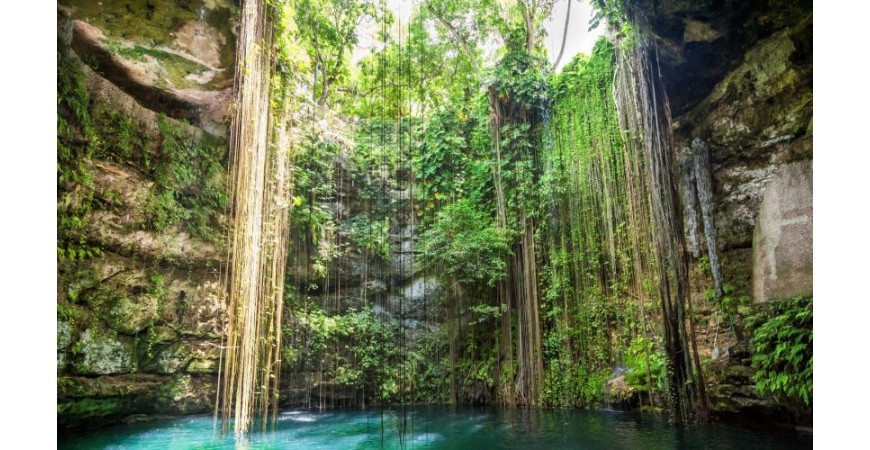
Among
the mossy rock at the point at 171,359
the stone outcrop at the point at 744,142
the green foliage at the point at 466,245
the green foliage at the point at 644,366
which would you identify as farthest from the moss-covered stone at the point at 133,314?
the stone outcrop at the point at 744,142

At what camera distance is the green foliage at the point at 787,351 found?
366 cm

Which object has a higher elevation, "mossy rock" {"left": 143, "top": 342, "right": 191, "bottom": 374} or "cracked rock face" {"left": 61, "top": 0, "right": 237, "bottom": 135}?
"cracked rock face" {"left": 61, "top": 0, "right": 237, "bottom": 135}

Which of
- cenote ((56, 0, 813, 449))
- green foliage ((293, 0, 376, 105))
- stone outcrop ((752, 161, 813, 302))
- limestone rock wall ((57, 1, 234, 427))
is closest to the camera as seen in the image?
stone outcrop ((752, 161, 813, 302))

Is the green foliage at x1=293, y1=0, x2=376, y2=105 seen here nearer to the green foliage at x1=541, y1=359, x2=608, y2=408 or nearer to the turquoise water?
the turquoise water

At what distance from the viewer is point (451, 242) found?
762 cm

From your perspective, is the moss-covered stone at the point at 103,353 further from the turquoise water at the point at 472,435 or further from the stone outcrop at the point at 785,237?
the stone outcrop at the point at 785,237

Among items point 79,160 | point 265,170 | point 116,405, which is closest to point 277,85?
point 265,170

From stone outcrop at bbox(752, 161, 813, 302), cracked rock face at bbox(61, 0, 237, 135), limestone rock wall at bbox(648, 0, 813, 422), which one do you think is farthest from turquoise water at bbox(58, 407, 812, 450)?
cracked rock face at bbox(61, 0, 237, 135)

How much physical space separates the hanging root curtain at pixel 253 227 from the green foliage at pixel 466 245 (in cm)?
312

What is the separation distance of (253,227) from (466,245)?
3.87 meters

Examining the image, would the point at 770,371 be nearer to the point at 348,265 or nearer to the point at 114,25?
the point at 348,265

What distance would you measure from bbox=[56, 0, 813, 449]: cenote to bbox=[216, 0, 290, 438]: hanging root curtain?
3cm

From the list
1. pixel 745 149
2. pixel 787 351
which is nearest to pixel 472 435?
pixel 787 351

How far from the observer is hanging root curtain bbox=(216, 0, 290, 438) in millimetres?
3846
